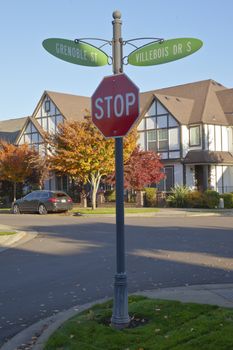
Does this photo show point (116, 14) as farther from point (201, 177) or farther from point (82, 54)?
point (201, 177)

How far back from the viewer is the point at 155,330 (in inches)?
233

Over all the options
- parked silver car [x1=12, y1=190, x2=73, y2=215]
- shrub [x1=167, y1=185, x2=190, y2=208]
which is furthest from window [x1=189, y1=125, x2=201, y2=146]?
parked silver car [x1=12, y1=190, x2=73, y2=215]

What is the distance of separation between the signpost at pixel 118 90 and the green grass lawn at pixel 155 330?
0.33m

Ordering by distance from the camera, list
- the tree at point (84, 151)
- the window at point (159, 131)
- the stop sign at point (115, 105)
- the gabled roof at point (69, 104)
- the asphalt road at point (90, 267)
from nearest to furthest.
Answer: the stop sign at point (115, 105)
the asphalt road at point (90, 267)
the tree at point (84, 151)
the window at point (159, 131)
the gabled roof at point (69, 104)

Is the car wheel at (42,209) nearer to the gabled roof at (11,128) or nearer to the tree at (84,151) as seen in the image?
the tree at (84,151)

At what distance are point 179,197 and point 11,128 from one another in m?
32.8

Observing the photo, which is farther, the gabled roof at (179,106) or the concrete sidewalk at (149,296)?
the gabled roof at (179,106)

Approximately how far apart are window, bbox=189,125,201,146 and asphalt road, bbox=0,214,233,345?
72.2 ft

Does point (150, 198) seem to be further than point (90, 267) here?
Yes

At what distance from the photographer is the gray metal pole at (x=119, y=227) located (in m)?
6.01

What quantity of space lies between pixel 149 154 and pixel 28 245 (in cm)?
2326

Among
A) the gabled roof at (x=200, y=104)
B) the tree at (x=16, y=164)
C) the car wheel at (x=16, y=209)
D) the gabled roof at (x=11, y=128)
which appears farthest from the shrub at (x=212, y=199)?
the gabled roof at (x=11, y=128)

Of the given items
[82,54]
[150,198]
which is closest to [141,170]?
[150,198]

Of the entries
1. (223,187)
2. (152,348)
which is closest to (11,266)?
(152,348)
